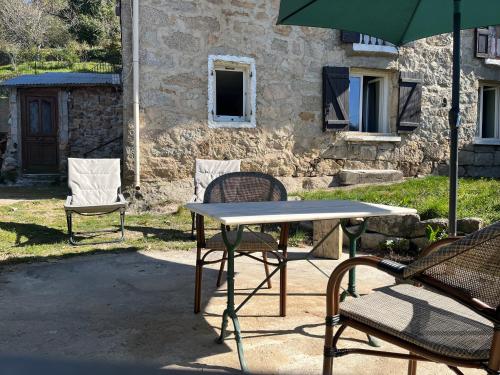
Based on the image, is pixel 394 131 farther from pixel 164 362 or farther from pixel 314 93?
pixel 164 362

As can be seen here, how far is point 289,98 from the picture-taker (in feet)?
24.7

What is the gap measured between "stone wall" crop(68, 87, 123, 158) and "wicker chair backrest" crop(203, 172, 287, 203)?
8664mm

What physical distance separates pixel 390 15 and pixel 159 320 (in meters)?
2.57

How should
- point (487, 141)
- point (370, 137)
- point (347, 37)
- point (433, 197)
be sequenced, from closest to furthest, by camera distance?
point (433, 197) → point (347, 37) → point (370, 137) → point (487, 141)

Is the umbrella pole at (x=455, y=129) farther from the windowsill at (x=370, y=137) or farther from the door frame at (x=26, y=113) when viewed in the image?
the door frame at (x=26, y=113)

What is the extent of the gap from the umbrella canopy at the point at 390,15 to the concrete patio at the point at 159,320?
1734 millimetres

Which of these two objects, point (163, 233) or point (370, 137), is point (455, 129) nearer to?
point (163, 233)

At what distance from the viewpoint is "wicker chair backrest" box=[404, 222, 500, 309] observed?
117cm

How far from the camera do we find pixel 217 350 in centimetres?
224

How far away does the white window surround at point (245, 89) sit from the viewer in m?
7.10

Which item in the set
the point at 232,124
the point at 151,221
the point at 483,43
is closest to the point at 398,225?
the point at 151,221

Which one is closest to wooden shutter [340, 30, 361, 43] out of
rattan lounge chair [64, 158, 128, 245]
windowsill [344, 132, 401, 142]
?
windowsill [344, 132, 401, 142]

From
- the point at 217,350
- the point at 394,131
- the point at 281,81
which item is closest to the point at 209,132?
the point at 281,81

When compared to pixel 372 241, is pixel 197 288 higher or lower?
higher
